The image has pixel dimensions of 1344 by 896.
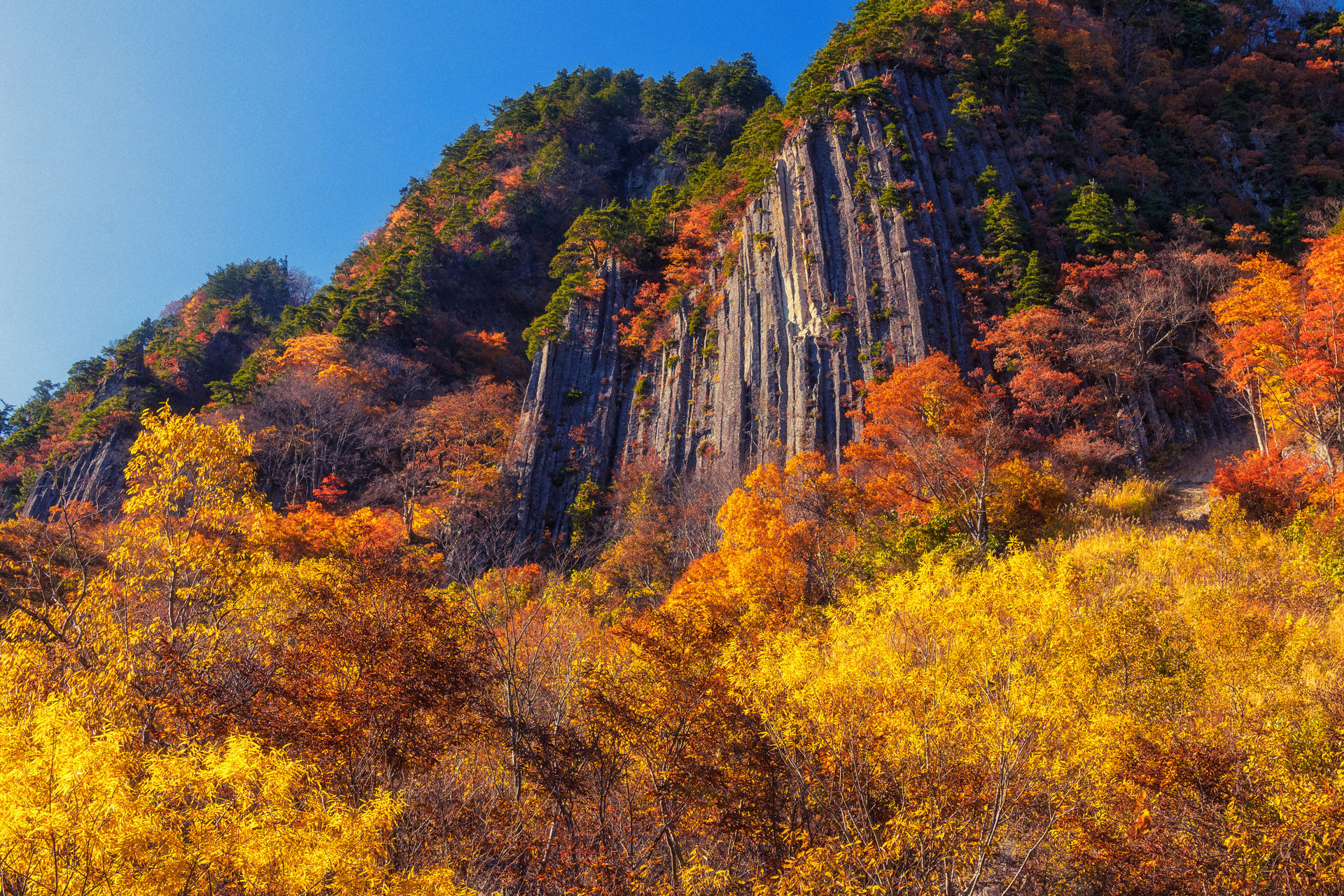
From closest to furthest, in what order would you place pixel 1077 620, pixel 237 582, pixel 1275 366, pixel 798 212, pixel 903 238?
pixel 1077 620 < pixel 237 582 < pixel 1275 366 < pixel 903 238 < pixel 798 212

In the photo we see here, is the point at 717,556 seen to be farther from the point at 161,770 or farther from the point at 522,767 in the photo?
the point at 161,770

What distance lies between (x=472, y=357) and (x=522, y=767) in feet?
121

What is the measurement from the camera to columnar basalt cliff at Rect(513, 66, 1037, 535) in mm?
29078

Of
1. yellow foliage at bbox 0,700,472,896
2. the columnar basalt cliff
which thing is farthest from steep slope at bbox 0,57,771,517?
yellow foliage at bbox 0,700,472,896

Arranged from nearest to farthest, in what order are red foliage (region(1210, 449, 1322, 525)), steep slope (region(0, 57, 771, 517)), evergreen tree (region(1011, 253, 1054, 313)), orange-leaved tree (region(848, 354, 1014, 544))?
red foliage (region(1210, 449, 1322, 525))
orange-leaved tree (region(848, 354, 1014, 544))
evergreen tree (region(1011, 253, 1054, 313))
steep slope (region(0, 57, 771, 517))

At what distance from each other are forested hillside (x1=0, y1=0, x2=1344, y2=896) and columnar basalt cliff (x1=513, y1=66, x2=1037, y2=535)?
266 mm

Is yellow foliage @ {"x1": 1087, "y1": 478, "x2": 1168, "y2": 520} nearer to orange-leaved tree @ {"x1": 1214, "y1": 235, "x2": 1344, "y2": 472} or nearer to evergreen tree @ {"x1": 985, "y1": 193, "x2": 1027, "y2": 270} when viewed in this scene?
orange-leaved tree @ {"x1": 1214, "y1": 235, "x2": 1344, "y2": 472}

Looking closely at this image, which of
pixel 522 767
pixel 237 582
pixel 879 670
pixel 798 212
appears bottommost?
pixel 522 767

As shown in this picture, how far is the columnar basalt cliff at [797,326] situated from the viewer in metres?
29.1

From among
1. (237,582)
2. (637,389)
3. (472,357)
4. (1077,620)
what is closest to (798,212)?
(637,389)

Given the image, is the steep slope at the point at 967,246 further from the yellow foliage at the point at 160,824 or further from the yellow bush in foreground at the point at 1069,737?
the yellow foliage at the point at 160,824

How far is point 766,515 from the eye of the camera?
21734 millimetres

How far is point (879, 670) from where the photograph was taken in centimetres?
1053

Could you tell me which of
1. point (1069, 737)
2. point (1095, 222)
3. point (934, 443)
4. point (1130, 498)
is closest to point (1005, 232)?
point (1095, 222)
